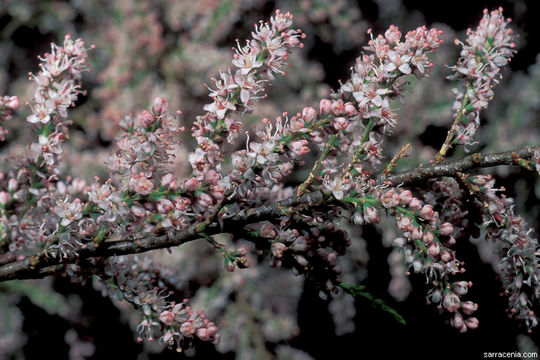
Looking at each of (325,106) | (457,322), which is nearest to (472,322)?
(457,322)

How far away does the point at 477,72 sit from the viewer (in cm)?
72

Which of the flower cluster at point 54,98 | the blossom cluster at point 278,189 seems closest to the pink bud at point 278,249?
the blossom cluster at point 278,189

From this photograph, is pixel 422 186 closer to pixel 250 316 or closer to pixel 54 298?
pixel 250 316

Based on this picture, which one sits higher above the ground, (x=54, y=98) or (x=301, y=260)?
(x=54, y=98)

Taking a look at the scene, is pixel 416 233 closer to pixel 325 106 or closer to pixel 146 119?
pixel 325 106

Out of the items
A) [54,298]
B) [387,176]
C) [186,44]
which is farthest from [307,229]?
[186,44]

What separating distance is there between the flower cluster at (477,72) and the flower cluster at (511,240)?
2.9 inches

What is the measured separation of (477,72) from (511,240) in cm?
23

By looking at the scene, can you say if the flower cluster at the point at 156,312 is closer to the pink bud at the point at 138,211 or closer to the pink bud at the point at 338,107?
the pink bud at the point at 138,211

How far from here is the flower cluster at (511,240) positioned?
68cm

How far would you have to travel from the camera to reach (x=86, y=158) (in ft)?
6.05

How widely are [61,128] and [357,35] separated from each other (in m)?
1.48

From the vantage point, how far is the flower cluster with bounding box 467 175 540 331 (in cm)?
68

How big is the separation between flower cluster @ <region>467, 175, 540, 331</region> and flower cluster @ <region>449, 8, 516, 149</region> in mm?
73
